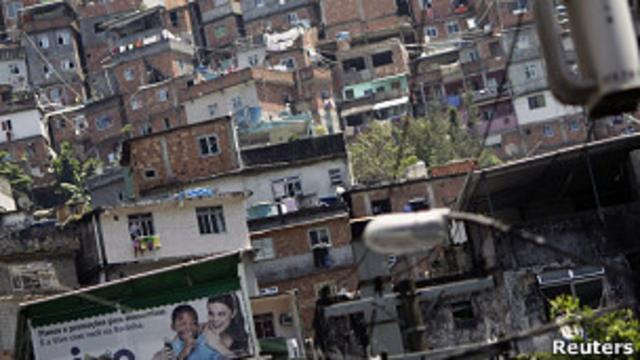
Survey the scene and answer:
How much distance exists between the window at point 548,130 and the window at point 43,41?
3341cm

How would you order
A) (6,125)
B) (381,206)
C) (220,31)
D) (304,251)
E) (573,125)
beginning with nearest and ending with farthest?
(304,251) < (381,206) < (573,125) < (6,125) < (220,31)

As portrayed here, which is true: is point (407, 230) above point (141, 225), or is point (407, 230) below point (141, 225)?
below

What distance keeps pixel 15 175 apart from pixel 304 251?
37.2 metres

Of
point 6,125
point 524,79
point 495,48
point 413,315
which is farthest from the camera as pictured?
point 495,48

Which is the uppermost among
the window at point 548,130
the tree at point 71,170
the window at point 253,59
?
the window at point 253,59

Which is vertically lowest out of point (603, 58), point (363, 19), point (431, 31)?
point (603, 58)

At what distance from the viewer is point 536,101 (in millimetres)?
86375

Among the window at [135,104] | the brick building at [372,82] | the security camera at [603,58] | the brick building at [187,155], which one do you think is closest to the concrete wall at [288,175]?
the brick building at [187,155]

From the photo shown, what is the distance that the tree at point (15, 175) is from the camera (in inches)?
3332

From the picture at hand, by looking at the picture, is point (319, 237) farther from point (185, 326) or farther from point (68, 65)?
point (68, 65)

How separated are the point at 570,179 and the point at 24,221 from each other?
2222 centimetres

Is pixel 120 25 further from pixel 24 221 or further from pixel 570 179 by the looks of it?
pixel 570 179

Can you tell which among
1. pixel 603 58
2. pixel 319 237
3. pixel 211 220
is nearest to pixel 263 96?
pixel 319 237
